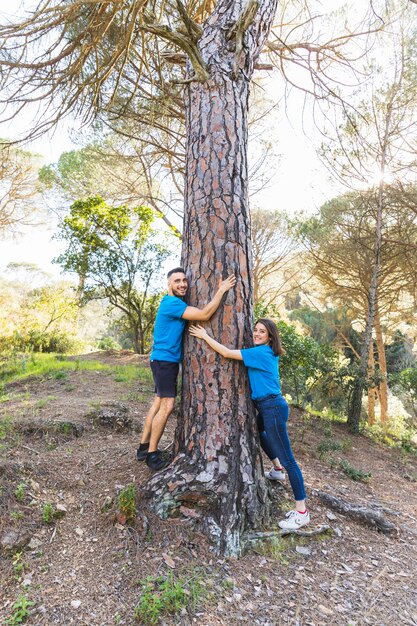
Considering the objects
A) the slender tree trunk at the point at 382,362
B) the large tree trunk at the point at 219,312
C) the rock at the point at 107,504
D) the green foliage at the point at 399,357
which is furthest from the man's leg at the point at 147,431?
the green foliage at the point at 399,357

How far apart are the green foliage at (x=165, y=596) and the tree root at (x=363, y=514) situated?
4.35ft

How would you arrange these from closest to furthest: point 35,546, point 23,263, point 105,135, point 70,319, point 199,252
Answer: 1. point 35,546
2. point 199,252
3. point 105,135
4. point 70,319
5. point 23,263

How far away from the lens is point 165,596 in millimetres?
1838

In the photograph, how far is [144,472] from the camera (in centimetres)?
279

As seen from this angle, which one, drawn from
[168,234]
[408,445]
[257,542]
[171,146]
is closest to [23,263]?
[168,234]

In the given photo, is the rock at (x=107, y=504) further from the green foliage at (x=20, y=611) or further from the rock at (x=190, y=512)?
the green foliage at (x=20, y=611)

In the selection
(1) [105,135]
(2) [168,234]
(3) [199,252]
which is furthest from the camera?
(2) [168,234]

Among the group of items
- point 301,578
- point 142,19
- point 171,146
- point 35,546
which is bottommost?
point 301,578

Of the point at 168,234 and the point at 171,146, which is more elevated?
the point at 171,146

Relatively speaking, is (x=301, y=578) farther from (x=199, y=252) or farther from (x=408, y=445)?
(x=408, y=445)

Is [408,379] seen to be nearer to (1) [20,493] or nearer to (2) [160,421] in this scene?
(2) [160,421]

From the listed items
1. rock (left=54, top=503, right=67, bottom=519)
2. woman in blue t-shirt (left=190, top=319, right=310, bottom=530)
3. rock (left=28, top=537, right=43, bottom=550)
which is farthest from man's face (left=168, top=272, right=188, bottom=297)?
rock (left=28, top=537, right=43, bottom=550)

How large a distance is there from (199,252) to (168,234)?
313 inches

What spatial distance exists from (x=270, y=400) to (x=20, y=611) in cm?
167
